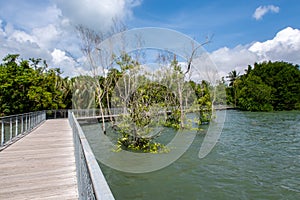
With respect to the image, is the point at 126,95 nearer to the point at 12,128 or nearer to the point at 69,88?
the point at 12,128

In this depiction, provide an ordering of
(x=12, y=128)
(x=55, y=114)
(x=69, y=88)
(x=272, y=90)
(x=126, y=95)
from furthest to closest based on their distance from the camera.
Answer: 1. (x=272, y=90)
2. (x=69, y=88)
3. (x=55, y=114)
4. (x=126, y=95)
5. (x=12, y=128)

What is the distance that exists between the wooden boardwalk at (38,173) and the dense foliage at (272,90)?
3873 cm

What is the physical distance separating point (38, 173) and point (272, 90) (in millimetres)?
43917

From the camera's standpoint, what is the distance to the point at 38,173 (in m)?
3.99

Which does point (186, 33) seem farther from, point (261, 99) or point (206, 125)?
point (261, 99)

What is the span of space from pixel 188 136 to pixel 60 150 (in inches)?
349

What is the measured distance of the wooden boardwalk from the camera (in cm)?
317

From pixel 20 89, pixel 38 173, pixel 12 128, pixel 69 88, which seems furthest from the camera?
pixel 69 88

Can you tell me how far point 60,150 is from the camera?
5.77m

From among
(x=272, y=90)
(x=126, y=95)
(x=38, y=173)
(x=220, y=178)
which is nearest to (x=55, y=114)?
(x=126, y=95)

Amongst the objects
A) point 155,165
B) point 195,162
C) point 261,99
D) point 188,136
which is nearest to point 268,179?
point 195,162

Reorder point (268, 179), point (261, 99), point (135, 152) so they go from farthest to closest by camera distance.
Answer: point (261, 99) → point (135, 152) → point (268, 179)

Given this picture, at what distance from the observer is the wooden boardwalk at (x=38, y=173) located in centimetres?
317

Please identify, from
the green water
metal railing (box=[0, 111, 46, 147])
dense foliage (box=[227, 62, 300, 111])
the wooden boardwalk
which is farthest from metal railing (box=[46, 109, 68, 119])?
dense foliage (box=[227, 62, 300, 111])
